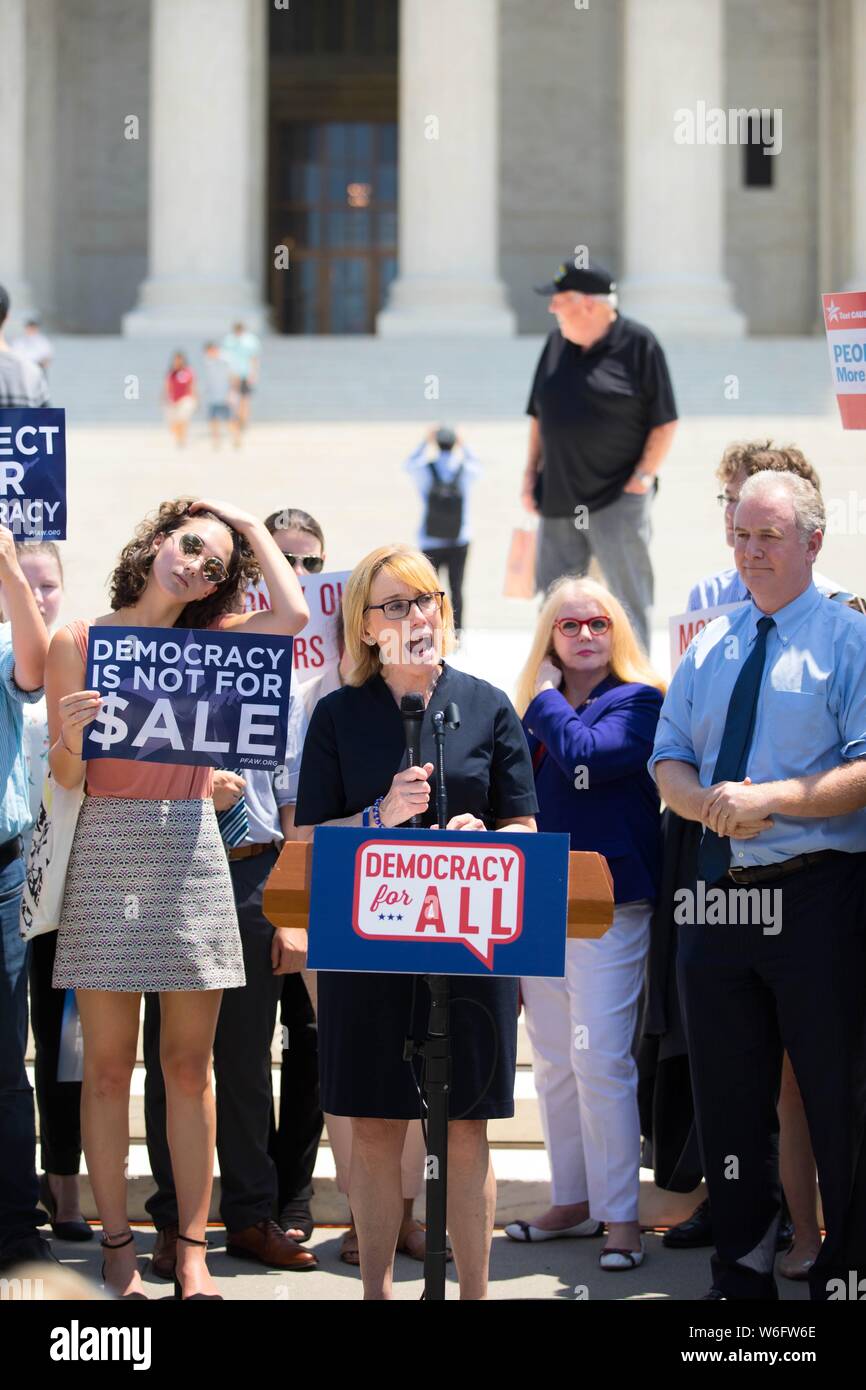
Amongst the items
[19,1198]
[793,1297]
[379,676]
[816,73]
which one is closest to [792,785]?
[379,676]

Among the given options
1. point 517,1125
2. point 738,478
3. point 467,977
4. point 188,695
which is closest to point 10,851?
point 188,695

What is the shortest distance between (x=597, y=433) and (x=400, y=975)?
4.67 meters

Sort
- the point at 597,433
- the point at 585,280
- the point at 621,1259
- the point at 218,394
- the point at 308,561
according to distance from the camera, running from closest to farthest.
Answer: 1. the point at 621,1259
2. the point at 308,561
3. the point at 585,280
4. the point at 597,433
5. the point at 218,394

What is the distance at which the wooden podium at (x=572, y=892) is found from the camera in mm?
4359

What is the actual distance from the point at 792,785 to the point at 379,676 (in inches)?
44.3

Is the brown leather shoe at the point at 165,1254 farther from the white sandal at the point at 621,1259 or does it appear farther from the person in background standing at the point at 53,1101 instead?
the white sandal at the point at 621,1259

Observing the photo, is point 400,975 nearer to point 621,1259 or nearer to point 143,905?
point 143,905

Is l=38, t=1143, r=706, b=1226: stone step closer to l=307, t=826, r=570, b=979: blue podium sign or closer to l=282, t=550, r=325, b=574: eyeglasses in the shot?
l=282, t=550, r=325, b=574: eyeglasses

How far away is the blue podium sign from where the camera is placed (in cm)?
424

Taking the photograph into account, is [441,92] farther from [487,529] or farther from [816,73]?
[487,529]

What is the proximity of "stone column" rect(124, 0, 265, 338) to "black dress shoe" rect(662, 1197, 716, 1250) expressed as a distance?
82.7 ft

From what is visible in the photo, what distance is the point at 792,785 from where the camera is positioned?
489 cm

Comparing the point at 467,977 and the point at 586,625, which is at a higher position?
the point at 586,625

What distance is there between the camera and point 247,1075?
5.84m
